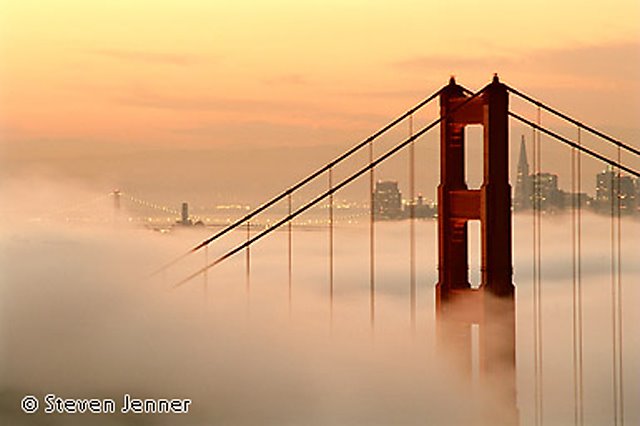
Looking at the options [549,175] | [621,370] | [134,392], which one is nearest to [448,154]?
[549,175]

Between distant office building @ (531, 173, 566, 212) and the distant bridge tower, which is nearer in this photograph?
the distant bridge tower

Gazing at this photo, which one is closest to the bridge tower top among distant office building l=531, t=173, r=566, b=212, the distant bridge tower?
the distant bridge tower

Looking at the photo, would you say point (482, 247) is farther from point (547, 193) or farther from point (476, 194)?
point (547, 193)

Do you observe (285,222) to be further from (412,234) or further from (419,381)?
(419,381)

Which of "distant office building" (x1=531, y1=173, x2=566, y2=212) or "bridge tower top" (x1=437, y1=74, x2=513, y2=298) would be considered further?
"distant office building" (x1=531, y1=173, x2=566, y2=212)

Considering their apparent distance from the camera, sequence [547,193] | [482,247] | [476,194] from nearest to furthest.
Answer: [482,247], [476,194], [547,193]

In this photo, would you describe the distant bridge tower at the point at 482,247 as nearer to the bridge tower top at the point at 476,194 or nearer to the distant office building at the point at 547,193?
the bridge tower top at the point at 476,194

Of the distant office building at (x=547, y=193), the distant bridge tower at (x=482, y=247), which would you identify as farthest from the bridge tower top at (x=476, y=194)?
the distant office building at (x=547, y=193)

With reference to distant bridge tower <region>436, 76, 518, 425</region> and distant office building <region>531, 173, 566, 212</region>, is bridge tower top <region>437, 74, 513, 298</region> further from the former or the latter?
distant office building <region>531, 173, 566, 212</region>

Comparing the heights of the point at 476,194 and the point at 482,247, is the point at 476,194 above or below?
above

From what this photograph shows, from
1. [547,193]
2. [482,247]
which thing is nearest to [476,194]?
[482,247]
